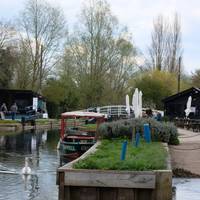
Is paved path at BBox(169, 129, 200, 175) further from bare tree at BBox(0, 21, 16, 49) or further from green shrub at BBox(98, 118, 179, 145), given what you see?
bare tree at BBox(0, 21, 16, 49)

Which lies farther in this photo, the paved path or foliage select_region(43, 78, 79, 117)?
foliage select_region(43, 78, 79, 117)

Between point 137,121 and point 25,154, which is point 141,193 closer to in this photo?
point 137,121

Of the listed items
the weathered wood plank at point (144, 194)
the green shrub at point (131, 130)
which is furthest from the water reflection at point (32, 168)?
the weathered wood plank at point (144, 194)

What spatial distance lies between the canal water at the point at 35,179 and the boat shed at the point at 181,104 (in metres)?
27.8

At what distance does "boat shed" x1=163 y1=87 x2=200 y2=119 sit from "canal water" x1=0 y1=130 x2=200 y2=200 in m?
Answer: 27.8

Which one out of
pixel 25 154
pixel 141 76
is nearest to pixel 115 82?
pixel 141 76

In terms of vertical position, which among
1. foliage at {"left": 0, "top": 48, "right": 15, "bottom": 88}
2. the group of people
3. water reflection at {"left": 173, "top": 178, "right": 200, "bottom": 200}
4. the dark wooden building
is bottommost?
water reflection at {"left": 173, "top": 178, "right": 200, "bottom": 200}

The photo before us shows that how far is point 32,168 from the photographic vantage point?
82.6 ft

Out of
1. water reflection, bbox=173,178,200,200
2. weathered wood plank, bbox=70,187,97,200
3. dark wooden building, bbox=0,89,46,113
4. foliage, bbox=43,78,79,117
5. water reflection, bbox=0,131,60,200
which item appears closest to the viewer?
weathered wood plank, bbox=70,187,97,200

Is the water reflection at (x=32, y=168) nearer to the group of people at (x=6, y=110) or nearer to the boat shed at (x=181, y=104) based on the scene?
the group of people at (x=6, y=110)

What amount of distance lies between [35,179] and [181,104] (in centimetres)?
4302

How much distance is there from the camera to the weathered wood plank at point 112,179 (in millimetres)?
14156

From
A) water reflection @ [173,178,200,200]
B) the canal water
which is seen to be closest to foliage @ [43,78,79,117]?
the canal water

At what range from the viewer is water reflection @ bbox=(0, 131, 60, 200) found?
18.3m
